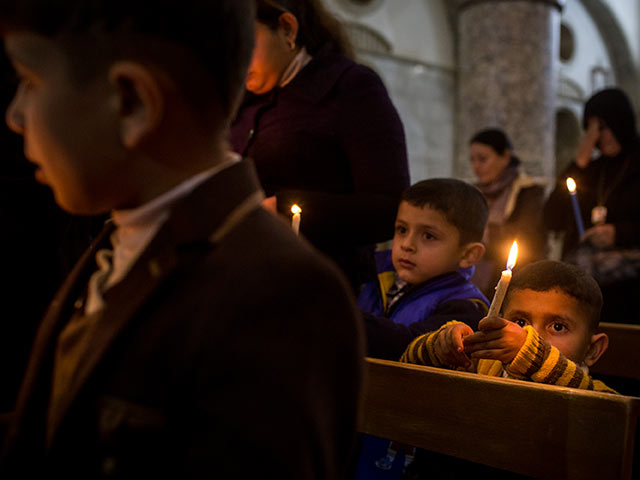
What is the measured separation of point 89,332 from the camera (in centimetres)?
81

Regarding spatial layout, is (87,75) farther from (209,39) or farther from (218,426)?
(218,426)

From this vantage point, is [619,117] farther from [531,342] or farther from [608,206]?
[531,342]

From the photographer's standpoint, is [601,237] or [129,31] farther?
[601,237]

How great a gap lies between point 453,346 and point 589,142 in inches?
115

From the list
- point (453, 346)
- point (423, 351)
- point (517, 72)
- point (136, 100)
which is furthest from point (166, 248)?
point (517, 72)

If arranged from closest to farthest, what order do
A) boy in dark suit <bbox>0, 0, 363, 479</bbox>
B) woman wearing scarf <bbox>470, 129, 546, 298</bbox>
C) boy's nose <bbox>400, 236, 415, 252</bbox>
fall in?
boy in dark suit <bbox>0, 0, 363, 479</bbox>
boy's nose <bbox>400, 236, 415, 252</bbox>
woman wearing scarf <bbox>470, 129, 546, 298</bbox>

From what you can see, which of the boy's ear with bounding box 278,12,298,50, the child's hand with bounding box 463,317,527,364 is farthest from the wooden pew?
the boy's ear with bounding box 278,12,298,50

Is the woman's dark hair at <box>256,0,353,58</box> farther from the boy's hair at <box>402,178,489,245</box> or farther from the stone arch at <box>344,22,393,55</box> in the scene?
the stone arch at <box>344,22,393,55</box>

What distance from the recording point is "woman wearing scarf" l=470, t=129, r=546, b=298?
14.2 feet

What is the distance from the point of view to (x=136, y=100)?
2.54 ft

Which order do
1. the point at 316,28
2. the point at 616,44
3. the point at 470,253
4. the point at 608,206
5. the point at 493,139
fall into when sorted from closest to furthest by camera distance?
1. the point at 316,28
2. the point at 470,253
3. the point at 608,206
4. the point at 493,139
5. the point at 616,44

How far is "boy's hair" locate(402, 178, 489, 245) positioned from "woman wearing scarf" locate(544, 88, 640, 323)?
34.1 inches

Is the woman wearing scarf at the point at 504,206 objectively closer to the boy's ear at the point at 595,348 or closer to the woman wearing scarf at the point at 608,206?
the woman wearing scarf at the point at 608,206

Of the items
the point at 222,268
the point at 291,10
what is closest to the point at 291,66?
the point at 291,10
